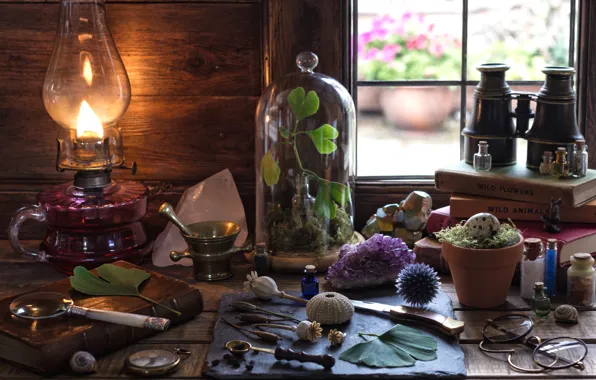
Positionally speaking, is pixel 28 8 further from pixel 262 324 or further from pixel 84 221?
pixel 262 324

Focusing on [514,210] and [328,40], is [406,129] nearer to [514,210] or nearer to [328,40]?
[328,40]

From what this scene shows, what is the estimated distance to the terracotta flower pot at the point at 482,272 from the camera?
55.1 inches

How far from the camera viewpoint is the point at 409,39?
1876 millimetres

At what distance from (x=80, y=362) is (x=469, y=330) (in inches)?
23.6

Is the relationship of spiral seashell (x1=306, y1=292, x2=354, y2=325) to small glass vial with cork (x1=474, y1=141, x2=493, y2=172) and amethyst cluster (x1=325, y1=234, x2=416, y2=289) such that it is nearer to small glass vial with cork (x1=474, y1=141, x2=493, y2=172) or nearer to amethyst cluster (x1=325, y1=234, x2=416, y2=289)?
amethyst cluster (x1=325, y1=234, x2=416, y2=289)

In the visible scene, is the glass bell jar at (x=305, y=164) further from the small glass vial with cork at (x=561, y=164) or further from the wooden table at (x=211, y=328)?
the small glass vial with cork at (x=561, y=164)

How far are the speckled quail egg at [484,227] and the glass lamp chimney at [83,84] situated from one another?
0.73m

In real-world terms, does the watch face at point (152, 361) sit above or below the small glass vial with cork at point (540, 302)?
below

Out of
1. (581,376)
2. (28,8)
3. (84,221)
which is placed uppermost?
(28,8)

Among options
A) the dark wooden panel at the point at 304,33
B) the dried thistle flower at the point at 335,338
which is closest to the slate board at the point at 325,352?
the dried thistle flower at the point at 335,338

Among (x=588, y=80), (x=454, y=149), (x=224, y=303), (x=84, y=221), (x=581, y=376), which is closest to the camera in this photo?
(x=581, y=376)

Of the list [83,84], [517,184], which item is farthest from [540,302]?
[83,84]

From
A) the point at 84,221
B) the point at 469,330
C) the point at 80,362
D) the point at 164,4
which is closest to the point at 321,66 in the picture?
the point at 164,4

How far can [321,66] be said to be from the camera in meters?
1.80
